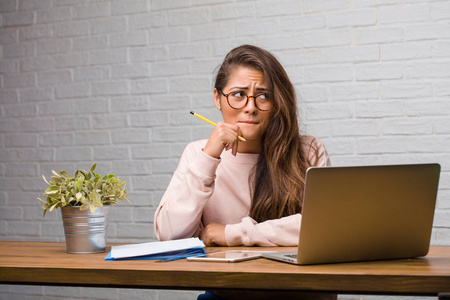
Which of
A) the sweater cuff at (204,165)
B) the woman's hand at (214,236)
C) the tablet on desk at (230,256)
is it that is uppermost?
the sweater cuff at (204,165)

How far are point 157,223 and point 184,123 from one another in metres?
1.25

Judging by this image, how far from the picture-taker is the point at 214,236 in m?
1.54

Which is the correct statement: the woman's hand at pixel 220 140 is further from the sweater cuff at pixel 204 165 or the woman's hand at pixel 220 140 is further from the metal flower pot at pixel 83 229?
the metal flower pot at pixel 83 229

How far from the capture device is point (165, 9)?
299 centimetres

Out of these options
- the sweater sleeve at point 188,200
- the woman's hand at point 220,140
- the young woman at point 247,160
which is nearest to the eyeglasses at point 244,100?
the young woman at point 247,160

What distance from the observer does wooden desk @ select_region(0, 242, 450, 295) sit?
0.94 m

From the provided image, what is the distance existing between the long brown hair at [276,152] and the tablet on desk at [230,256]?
0.47 metres

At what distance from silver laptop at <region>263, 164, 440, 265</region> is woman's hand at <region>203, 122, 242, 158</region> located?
0.57 meters

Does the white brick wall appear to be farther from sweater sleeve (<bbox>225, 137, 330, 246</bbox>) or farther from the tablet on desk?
the tablet on desk

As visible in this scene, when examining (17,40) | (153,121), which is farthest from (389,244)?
→ (17,40)

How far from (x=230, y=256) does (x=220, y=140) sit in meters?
0.53

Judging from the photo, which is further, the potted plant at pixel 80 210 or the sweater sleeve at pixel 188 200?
the sweater sleeve at pixel 188 200

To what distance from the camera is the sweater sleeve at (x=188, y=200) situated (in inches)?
64.2

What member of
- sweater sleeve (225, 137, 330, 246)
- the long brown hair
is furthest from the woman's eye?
sweater sleeve (225, 137, 330, 246)
